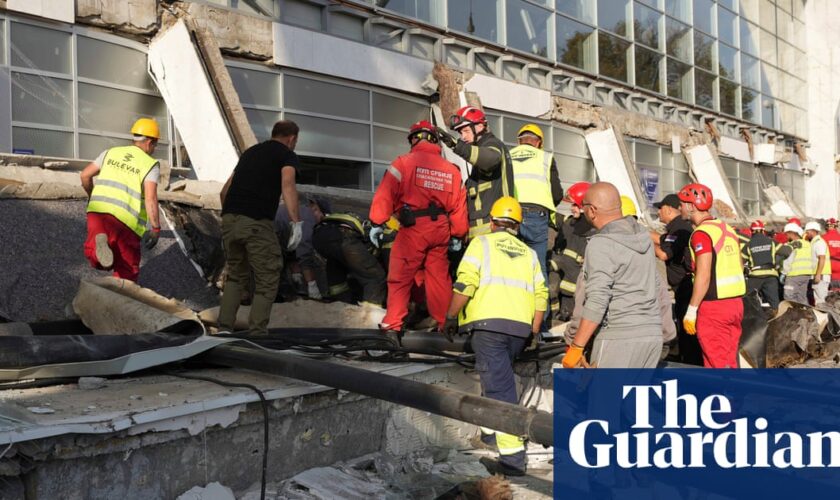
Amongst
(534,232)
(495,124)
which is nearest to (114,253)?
(534,232)

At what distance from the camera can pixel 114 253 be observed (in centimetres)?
607

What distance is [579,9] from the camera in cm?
1817

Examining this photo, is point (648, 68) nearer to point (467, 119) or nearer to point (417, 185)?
point (467, 119)

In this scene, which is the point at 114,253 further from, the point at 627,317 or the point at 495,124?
the point at 495,124

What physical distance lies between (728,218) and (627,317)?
1840 centimetres

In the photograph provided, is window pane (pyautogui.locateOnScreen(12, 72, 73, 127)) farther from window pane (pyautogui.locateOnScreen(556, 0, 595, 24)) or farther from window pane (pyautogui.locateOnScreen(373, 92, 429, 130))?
window pane (pyautogui.locateOnScreen(556, 0, 595, 24))

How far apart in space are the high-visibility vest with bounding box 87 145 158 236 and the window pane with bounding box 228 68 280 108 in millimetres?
4844

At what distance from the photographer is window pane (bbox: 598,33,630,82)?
1883cm

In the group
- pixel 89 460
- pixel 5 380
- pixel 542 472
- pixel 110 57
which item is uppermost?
pixel 110 57

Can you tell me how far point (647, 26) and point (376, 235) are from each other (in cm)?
1621

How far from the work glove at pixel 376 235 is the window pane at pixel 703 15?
19.2 meters

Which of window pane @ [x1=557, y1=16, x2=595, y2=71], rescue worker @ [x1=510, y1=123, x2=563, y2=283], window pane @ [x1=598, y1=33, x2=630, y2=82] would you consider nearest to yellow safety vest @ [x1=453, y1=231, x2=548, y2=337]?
rescue worker @ [x1=510, y1=123, x2=563, y2=283]

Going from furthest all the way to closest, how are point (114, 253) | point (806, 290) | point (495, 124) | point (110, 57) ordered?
1. point (495, 124)
2. point (806, 290)
3. point (110, 57)
4. point (114, 253)

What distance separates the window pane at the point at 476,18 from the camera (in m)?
14.4
